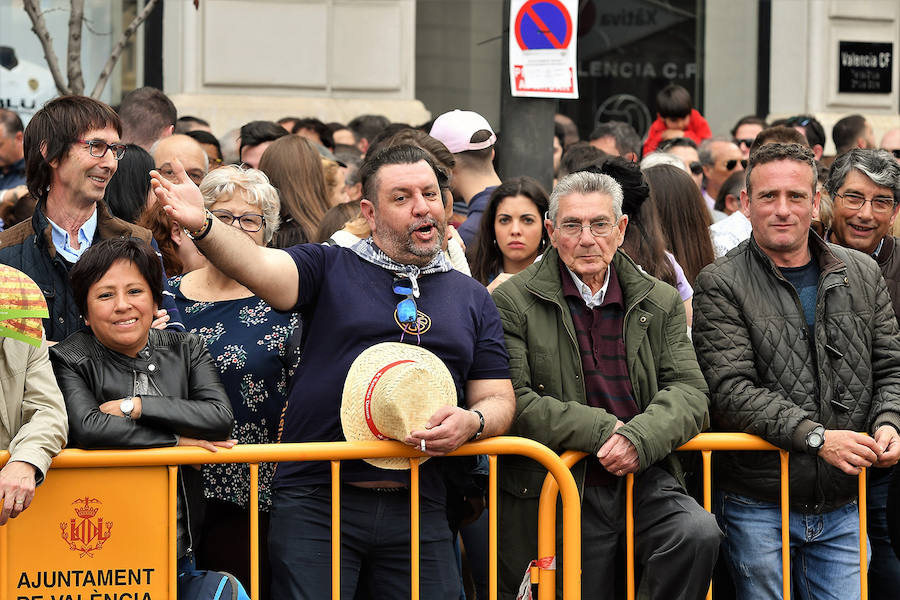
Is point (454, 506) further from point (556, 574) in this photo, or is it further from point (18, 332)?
point (18, 332)

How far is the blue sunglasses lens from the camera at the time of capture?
Result: 462cm

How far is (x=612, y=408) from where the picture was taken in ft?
16.0

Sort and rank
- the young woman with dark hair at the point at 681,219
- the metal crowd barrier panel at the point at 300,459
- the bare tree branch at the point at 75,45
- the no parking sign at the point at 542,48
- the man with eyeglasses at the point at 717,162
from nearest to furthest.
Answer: the metal crowd barrier panel at the point at 300,459 < the young woman with dark hair at the point at 681,219 < the no parking sign at the point at 542,48 < the bare tree branch at the point at 75,45 < the man with eyeglasses at the point at 717,162

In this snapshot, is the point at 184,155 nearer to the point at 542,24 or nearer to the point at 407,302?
the point at 542,24

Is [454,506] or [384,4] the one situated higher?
[384,4]

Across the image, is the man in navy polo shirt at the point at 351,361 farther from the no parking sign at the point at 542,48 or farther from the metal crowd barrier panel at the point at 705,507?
the no parking sign at the point at 542,48

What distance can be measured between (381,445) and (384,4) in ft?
26.0

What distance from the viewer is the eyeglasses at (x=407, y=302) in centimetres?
462

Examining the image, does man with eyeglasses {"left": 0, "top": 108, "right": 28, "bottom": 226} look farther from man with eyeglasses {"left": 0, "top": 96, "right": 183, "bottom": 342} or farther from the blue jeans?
the blue jeans

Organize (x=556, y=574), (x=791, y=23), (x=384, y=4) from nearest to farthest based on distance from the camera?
1. (x=556, y=574)
2. (x=384, y=4)
3. (x=791, y=23)

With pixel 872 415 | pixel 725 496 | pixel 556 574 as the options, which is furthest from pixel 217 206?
pixel 872 415

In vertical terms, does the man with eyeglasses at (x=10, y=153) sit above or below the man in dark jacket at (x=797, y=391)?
above

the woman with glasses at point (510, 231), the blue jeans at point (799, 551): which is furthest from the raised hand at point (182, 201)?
the blue jeans at point (799, 551)

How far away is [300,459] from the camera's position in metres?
4.43
